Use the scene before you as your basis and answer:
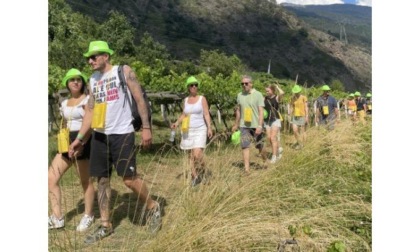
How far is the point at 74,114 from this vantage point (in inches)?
150

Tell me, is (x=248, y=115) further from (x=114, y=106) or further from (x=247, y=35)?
(x=247, y=35)

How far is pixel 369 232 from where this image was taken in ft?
9.22

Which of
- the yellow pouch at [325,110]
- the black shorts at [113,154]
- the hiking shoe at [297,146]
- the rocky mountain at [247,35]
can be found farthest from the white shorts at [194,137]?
the rocky mountain at [247,35]

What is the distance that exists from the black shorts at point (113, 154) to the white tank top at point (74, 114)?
0.40m

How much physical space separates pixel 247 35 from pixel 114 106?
105m

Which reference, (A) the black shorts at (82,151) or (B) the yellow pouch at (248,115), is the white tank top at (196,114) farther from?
(A) the black shorts at (82,151)

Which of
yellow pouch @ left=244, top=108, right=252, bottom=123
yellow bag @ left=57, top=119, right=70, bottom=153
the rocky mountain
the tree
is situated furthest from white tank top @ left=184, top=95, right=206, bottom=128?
the rocky mountain

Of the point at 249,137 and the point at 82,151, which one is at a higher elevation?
the point at 82,151

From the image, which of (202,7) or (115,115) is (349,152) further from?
(202,7)

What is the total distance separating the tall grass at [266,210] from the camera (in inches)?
95.9

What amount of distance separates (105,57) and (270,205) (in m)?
1.55

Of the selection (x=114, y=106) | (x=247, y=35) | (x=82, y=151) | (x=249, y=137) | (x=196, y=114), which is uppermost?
(x=247, y=35)

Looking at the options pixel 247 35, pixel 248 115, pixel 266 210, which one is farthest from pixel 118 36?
pixel 247 35

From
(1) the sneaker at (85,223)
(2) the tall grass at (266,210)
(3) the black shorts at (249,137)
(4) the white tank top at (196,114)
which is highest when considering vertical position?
(4) the white tank top at (196,114)
